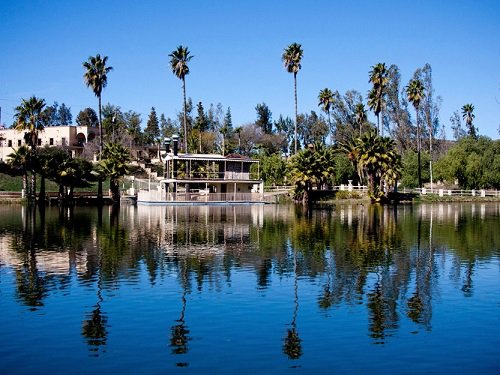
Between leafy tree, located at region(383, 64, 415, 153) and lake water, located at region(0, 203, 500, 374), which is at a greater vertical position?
leafy tree, located at region(383, 64, 415, 153)

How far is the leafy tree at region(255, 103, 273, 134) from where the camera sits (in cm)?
14614

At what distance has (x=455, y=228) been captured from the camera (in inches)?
1719

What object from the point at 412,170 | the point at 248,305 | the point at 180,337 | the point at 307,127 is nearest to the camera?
the point at 180,337

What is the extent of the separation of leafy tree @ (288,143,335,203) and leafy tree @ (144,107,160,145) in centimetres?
7393

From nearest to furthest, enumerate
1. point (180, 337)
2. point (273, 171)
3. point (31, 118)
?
1. point (180, 337)
2. point (31, 118)
3. point (273, 171)

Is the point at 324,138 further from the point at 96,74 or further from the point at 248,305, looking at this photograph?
the point at 248,305

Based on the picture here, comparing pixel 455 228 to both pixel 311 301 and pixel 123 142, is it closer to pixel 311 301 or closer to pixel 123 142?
pixel 311 301

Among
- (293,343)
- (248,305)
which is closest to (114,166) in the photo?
(248,305)

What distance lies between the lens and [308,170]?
7675 centimetres

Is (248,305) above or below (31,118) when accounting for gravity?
below

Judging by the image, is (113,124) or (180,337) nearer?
(180,337)

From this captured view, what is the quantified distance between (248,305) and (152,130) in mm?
133990

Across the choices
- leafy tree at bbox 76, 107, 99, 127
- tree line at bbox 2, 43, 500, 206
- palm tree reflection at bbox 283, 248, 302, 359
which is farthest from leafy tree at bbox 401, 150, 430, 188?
leafy tree at bbox 76, 107, 99, 127

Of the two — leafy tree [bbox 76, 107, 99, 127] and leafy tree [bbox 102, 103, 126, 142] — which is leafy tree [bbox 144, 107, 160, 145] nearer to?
leafy tree [bbox 102, 103, 126, 142]
